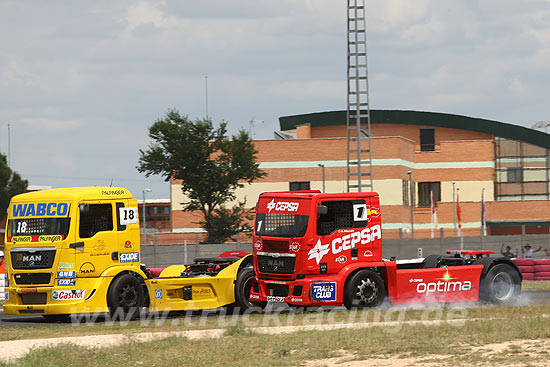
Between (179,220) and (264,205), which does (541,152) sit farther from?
(264,205)

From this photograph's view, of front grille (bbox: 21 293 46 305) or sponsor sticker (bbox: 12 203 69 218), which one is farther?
front grille (bbox: 21 293 46 305)

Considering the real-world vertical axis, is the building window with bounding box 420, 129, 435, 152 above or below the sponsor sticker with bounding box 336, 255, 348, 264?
above

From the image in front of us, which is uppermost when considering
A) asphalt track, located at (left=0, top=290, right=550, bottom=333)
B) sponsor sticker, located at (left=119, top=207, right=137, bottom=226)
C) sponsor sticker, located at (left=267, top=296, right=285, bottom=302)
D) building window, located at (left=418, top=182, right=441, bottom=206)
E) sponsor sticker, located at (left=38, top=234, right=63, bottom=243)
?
building window, located at (left=418, top=182, right=441, bottom=206)

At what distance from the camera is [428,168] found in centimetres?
8812

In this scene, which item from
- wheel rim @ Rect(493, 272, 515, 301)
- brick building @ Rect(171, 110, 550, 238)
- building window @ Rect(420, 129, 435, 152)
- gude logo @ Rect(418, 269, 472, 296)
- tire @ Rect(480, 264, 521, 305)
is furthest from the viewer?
building window @ Rect(420, 129, 435, 152)

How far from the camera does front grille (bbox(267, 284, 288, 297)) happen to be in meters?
20.5

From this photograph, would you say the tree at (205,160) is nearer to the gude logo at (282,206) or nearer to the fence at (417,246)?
the fence at (417,246)

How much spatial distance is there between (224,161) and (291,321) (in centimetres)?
5059

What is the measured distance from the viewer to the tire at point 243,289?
2138 centimetres

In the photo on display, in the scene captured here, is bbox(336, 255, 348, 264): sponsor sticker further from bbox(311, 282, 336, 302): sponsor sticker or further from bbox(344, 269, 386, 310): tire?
bbox(311, 282, 336, 302): sponsor sticker

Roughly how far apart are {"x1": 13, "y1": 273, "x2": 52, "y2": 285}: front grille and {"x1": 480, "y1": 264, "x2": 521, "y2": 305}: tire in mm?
9822

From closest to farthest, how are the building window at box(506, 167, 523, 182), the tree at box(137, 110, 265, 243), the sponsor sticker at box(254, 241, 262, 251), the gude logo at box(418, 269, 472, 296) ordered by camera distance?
the sponsor sticker at box(254, 241, 262, 251) → the gude logo at box(418, 269, 472, 296) → the tree at box(137, 110, 265, 243) → the building window at box(506, 167, 523, 182)

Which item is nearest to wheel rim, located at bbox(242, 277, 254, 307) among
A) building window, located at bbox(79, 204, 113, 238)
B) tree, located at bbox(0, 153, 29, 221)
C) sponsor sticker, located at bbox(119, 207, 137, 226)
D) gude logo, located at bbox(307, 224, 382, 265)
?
gude logo, located at bbox(307, 224, 382, 265)

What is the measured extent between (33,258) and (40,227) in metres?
0.67
